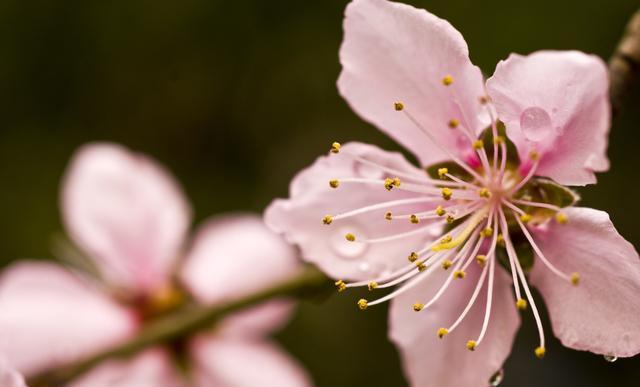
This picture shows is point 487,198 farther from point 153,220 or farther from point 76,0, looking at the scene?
point 76,0

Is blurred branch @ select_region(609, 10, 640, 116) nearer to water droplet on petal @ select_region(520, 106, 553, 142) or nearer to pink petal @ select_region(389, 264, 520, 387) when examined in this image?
water droplet on petal @ select_region(520, 106, 553, 142)

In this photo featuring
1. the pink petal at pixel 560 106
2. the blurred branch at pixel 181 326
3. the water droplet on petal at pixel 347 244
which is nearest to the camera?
the pink petal at pixel 560 106

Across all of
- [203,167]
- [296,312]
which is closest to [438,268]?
[296,312]

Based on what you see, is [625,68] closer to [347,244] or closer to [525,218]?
[525,218]

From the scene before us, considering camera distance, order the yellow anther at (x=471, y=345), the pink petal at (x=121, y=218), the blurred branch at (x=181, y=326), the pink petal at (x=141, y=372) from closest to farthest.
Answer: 1. the yellow anther at (x=471, y=345)
2. the blurred branch at (x=181, y=326)
3. the pink petal at (x=141, y=372)
4. the pink petal at (x=121, y=218)

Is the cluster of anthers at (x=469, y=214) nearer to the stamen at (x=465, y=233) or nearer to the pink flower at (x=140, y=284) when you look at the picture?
the stamen at (x=465, y=233)

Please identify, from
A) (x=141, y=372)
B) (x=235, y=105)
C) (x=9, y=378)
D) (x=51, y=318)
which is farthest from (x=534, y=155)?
(x=235, y=105)

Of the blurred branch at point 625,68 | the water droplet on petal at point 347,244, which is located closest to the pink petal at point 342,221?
the water droplet on petal at point 347,244
